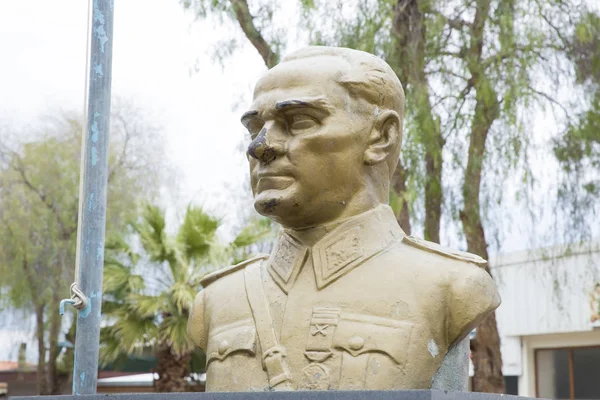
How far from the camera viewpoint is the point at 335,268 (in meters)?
3.54

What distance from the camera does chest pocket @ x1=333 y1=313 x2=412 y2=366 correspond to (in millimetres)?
3309

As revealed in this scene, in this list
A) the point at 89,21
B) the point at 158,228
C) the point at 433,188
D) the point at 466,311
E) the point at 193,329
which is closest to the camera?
the point at 466,311

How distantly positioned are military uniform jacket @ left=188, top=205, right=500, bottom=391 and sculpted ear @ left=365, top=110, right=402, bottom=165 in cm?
20

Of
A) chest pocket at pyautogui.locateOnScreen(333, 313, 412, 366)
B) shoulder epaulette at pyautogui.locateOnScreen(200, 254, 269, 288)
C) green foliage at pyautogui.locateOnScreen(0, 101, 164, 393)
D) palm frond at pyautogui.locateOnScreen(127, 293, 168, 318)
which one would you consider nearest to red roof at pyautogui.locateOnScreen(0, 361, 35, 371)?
green foliage at pyautogui.locateOnScreen(0, 101, 164, 393)

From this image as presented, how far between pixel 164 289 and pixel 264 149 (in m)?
10.2

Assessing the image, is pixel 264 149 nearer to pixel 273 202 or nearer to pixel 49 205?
pixel 273 202

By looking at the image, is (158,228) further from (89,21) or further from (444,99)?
(89,21)

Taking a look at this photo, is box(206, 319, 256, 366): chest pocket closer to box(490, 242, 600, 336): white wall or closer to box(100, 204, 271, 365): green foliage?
box(100, 204, 271, 365): green foliage

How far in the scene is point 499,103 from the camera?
10.8 metres

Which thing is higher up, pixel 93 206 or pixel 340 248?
pixel 93 206

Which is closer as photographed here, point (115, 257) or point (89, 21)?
point (89, 21)

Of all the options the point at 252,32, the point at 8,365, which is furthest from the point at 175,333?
the point at 8,365

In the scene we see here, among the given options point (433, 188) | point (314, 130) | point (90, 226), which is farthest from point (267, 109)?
point (433, 188)

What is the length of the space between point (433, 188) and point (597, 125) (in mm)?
1970
